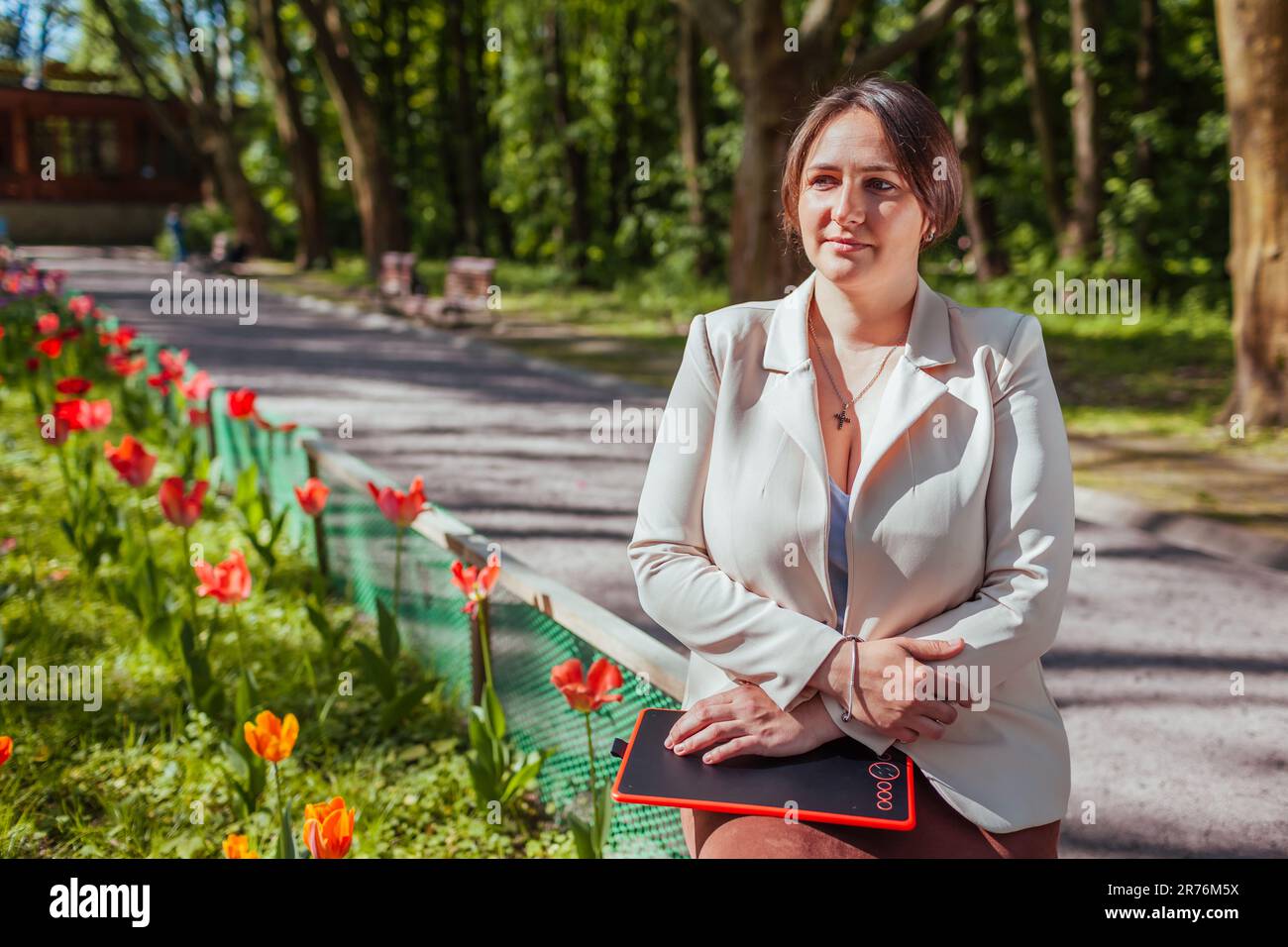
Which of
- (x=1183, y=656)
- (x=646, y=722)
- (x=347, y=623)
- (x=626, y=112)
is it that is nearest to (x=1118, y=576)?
(x=1183, y=656)

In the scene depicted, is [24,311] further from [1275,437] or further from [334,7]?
[334,7]

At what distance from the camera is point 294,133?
2597 centimetres

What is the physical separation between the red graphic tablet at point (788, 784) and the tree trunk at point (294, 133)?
25787 mm

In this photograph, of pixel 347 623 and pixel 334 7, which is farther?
pixel 334 7

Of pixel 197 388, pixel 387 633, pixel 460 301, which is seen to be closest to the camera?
pixel 387 633

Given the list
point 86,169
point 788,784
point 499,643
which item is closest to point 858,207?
point 788,784

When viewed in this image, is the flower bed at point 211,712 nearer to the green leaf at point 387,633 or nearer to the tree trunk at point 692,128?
the green leaf at point 387,633

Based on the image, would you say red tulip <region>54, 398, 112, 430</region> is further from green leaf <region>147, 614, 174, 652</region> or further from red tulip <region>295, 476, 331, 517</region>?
red tulip <region>295, 476, 331, 517</region>

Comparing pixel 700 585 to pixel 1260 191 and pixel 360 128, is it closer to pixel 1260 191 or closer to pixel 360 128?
pixel 1260 191

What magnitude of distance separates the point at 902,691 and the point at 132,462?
286 centimetres

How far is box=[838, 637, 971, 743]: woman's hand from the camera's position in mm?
1697

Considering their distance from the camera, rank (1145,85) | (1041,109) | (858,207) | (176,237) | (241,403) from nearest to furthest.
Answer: (858,207) → (241,403) → (1145,85) → (1041,109) → (176,237)

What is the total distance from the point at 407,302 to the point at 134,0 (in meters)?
29.4
